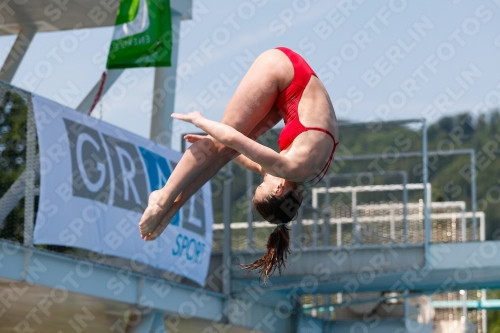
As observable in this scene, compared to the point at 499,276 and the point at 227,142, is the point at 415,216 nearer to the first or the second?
the point at 499,276

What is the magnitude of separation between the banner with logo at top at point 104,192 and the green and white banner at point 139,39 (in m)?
1.26

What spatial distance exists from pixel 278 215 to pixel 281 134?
458 millimetres

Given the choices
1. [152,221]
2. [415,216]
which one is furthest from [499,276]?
[152,221]

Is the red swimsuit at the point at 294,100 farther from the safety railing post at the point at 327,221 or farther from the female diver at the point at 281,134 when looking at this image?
the safety railing post at the point at 327,221

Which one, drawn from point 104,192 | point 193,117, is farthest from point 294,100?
point 104,192

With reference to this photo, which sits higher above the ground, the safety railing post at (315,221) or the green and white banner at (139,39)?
the green and white banner at (139,39)

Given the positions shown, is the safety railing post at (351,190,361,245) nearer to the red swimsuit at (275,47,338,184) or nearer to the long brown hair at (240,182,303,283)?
the long brown hair at (240,182,303,283)

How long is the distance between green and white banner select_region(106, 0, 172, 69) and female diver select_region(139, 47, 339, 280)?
23.9 feet

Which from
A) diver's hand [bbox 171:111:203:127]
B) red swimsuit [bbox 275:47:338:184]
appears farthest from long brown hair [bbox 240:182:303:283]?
diver's hand [bbox 171:111:203:127]

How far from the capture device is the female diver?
5043 millimetres

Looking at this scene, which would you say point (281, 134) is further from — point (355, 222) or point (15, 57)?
point (15, 57)

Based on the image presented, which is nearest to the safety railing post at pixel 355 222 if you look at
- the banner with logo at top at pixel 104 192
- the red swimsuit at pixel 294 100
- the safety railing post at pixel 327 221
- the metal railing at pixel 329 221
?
the metal railing at pixel 329 221

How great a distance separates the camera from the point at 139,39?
12.6m

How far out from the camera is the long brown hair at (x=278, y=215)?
525 centimetres
